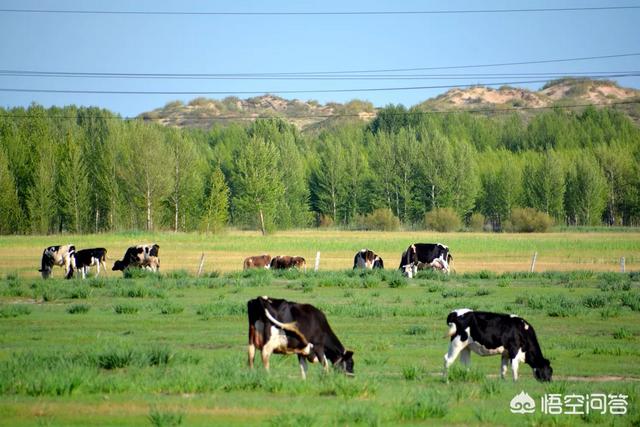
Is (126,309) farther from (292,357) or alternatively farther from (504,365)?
(504,365)

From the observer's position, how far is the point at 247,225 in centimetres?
11400

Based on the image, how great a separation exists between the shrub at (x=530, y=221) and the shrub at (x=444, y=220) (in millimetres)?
7074

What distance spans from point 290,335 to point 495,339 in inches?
147

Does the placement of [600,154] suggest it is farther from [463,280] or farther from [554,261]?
[463,280]

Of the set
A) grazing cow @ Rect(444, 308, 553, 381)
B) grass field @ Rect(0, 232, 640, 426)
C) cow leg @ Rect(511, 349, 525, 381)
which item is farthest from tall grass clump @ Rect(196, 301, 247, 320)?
cow leg @ Rect(511, 349, 525, 381)

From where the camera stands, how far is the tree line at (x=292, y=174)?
88.6 meters

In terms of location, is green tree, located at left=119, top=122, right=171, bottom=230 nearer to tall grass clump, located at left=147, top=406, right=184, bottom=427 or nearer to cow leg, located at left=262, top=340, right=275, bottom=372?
cow leg, located at left=262, top=340, right=275, bottom=372

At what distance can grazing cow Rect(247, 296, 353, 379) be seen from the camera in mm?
14750

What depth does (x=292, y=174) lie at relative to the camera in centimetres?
11488

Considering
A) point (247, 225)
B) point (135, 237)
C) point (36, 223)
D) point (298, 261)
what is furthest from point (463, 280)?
point (247, 225)

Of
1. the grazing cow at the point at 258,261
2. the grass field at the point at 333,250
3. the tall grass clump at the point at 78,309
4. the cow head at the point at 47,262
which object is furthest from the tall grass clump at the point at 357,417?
the grass field at the point at 333,250

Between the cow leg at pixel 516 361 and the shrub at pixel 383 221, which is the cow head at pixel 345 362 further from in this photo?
the shrub at pixel 383 221

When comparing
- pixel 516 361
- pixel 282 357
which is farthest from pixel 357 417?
pixel 282 357

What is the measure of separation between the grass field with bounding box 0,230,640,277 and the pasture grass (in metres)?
17.4
